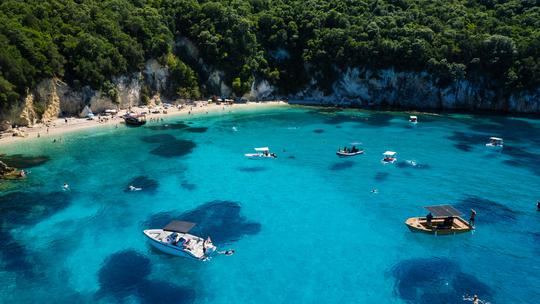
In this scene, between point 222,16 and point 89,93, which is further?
point 222,16

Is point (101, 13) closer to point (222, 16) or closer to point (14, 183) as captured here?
point (222, 16)

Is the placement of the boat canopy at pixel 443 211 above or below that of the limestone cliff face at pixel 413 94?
below

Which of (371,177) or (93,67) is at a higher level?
(93,67)

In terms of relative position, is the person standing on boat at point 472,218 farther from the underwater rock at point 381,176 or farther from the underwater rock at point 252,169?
the underwater rock at point 252,169

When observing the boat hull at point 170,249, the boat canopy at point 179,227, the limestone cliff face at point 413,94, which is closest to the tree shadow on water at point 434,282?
the boat hull at point 170,249

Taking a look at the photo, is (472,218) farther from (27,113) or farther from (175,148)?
(27,113)

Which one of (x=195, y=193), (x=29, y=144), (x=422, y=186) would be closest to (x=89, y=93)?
(x=29, y=144)
